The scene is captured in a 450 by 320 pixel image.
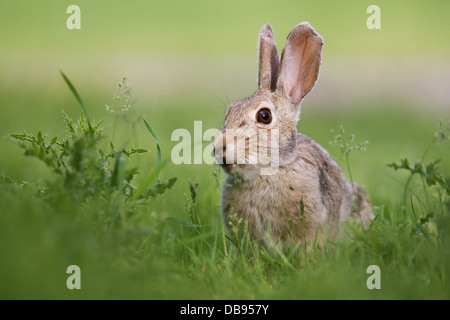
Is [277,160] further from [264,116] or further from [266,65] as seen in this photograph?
[266,65]

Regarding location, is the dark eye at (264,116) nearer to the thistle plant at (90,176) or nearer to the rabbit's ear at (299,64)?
the rabbit's ear at (299,64)

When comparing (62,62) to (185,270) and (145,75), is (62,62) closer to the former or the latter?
(145,75)

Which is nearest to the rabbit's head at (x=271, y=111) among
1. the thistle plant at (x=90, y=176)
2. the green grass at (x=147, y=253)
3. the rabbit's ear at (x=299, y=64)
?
the rabbit's ear at (x=299, y=64)

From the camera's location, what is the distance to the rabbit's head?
4191 mm

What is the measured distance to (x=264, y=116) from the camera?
4406mm

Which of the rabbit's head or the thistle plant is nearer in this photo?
the thistle plant

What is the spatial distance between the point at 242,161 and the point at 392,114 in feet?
20.4

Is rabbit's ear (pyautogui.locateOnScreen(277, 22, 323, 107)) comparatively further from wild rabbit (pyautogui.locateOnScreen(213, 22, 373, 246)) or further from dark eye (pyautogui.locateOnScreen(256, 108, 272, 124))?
dark eye (pyautogui.locateOnScreen(256, 108, 272, 124))

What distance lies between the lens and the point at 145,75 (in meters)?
11.2

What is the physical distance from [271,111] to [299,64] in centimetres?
53

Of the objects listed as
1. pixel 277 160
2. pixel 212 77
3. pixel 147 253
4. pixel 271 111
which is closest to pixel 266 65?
pixel 271 111

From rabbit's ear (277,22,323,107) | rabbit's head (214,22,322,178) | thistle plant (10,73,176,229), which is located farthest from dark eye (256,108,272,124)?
thistle plant (10,73,176,229)

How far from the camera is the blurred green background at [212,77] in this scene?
740cm
